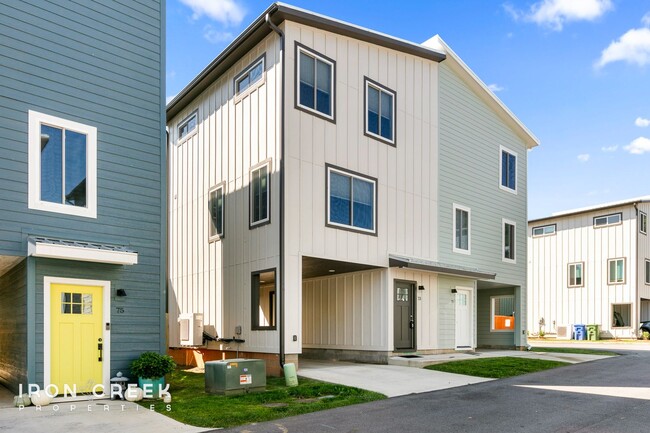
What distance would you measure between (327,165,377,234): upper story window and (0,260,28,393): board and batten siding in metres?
7.00

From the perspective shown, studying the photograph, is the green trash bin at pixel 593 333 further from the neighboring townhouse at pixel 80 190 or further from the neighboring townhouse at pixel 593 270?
the neighboring townhouse at pixel 80 190

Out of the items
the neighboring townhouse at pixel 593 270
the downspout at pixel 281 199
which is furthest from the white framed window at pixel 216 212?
the neighboring townhouse at pixel 593 270

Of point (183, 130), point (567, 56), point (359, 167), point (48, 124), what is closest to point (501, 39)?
point (567, 56)

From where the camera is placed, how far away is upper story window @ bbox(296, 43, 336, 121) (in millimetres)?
13953

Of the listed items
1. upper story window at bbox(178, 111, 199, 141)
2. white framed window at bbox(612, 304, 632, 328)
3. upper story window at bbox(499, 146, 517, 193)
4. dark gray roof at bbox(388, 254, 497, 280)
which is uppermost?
upper story window at bbox(178, 111, 199, 141)

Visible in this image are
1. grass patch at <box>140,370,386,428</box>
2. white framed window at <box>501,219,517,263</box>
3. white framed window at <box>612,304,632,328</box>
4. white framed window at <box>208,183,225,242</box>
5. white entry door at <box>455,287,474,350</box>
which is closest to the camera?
grass patch at <box>140,370,386,428</box>

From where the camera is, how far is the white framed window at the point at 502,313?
21578 mm

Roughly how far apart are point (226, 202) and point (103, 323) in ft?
20.3

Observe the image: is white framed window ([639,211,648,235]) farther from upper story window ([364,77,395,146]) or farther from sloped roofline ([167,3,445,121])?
upper story window ([364,77,395,146])

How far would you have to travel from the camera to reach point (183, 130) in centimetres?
1980

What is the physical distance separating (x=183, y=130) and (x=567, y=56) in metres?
13.7

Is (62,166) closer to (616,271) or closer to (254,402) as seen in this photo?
(254,402)

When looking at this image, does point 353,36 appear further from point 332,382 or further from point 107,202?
point 332,382

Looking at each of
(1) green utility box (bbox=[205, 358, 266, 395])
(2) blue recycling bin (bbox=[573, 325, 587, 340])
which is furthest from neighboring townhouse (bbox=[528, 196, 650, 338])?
(1) green utility box (bbox=[205, 358, 266, 395])
